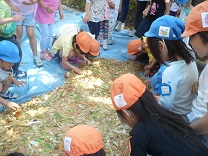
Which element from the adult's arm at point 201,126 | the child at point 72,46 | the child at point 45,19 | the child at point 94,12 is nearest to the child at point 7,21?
the child at point 45,19

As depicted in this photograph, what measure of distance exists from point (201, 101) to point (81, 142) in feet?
3.13

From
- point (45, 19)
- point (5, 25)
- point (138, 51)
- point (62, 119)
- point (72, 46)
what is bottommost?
point (62, 119)

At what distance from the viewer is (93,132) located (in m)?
1.98

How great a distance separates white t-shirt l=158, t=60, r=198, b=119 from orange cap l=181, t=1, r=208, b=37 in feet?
1.60

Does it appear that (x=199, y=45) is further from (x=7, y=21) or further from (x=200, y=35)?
(x=7, y=21)

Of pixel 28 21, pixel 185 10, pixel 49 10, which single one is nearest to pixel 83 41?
pixel 49 10

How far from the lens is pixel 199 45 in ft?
5.63

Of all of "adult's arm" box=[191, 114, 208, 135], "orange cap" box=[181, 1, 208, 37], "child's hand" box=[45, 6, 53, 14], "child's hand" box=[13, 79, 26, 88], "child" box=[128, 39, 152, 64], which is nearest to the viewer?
"orange cap" box=[181, 1, 208, 37]

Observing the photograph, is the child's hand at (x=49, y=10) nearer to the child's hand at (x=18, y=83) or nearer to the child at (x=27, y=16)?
the child at (x=27, y=16)

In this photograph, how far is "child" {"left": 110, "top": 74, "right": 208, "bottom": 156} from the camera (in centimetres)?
170

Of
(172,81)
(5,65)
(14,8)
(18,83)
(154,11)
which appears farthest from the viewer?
(154,11)

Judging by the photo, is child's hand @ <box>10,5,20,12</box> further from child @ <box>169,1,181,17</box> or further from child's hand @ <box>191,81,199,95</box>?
child @ <box>169,1,181,17</box>

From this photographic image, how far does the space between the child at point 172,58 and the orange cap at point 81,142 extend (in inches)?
27.2

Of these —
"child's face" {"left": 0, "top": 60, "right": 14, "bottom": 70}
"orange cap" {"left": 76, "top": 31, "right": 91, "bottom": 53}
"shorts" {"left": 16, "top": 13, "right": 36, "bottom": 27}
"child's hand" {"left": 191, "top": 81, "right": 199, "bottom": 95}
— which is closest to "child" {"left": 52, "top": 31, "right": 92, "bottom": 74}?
"orange cap" {"left": 76, "top": 31, "right": 91, "bottom": 53}
